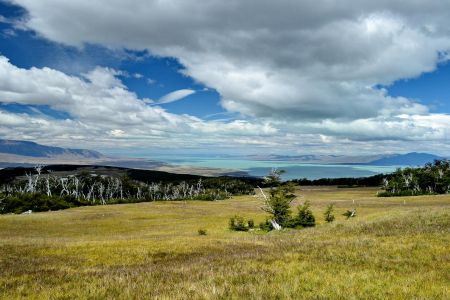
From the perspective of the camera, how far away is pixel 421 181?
166750 millimetres

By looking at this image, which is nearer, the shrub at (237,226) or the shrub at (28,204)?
the shrub at (237,226)

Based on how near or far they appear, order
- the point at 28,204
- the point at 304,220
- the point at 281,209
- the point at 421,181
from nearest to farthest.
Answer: the point at 281,209 → the point at 304,220 → the point at 28,204 → the point at 421,181

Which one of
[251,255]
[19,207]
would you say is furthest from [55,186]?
[251,255]

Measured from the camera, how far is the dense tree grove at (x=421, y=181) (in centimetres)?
15875

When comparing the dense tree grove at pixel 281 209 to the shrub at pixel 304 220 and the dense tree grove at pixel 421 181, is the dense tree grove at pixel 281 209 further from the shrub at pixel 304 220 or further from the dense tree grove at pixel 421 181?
the dense tree grove at pixel 421 181

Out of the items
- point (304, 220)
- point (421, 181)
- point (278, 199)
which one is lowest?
point (304, 220)

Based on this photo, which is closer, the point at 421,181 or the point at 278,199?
the point at 278,199

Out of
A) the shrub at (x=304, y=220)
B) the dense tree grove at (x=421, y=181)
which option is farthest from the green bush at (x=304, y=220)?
the dense tree grove at (x=421, y=181)

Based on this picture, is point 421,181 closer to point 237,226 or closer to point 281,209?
point 281,209

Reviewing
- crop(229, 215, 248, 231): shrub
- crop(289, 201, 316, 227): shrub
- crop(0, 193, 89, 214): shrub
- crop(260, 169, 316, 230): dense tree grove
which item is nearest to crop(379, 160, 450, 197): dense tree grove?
crop(289, 201, 316, 227): shrub

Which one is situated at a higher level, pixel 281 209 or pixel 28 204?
pixel 281 209

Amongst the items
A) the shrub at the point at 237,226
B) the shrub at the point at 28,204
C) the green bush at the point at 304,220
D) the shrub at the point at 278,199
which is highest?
the shrub at the point at 278,199

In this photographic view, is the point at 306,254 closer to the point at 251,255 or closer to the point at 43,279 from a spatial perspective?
the point at 251,255

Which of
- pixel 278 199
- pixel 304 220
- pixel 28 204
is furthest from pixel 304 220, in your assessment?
pixel 28 204
